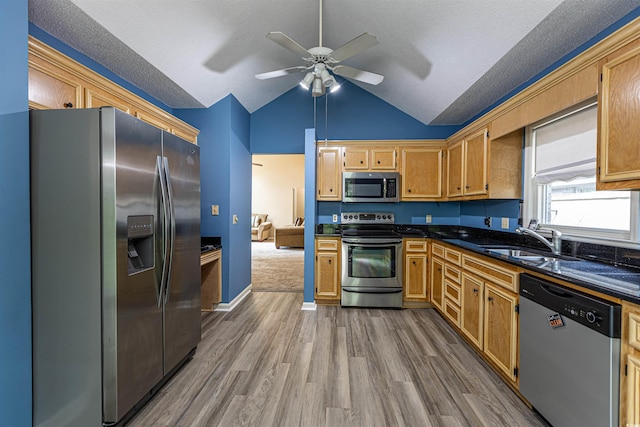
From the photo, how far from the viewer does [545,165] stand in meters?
2.54

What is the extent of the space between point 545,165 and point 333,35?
8.53 ft

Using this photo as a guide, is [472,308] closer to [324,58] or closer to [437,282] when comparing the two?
[437,282]

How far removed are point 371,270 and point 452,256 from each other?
1.01m

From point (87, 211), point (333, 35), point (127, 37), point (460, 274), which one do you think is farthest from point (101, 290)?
point (333, 35)

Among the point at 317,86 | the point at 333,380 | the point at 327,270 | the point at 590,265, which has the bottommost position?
the point at 333,380

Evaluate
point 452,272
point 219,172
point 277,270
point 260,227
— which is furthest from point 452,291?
point 260,227

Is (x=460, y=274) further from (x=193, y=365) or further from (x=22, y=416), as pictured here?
(x=22, y=416)

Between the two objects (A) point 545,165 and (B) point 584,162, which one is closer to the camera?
(B) point 584,162

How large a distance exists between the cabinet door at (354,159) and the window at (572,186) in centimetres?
187

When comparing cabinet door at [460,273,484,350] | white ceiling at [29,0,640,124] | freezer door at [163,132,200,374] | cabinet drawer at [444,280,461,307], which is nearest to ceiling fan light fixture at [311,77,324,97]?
white ceiling at [29,0,640,124]

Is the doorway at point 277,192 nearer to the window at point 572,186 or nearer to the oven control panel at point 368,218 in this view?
the oven control panel at point 368,218

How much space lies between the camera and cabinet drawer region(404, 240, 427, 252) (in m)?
3.56

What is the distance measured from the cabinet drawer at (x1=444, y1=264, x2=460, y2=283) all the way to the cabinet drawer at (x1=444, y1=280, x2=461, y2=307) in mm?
56

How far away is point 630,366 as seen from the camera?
1161 millimetres
